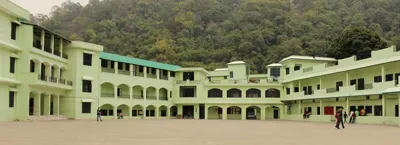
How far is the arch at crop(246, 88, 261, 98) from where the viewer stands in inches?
2098

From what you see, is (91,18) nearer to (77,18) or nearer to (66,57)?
(77,18)

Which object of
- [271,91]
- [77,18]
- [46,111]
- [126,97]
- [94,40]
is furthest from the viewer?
[77,18]

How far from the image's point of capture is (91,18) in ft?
316

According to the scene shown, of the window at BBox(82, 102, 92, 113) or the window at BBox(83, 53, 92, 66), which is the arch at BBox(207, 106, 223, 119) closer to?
the window at BBox(82, 102, 92, 113)

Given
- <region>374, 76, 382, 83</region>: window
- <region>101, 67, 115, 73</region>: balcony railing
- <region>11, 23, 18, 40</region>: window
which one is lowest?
<region>374, 76, 382, 83</region>: window

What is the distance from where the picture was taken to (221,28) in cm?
8694

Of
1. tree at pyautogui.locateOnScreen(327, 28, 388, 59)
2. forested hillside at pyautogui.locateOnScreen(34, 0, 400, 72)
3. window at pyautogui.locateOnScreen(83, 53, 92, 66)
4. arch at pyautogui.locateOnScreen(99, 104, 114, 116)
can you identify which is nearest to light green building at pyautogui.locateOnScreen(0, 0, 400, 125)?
window at pyautogui.locateOnScreen(83, 53, 92, 66)

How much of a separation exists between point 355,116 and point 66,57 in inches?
1029

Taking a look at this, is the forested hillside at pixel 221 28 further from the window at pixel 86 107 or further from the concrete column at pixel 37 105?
the concrete column at pixel 37 105

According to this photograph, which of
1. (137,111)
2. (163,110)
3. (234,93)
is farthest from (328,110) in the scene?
(137,111)

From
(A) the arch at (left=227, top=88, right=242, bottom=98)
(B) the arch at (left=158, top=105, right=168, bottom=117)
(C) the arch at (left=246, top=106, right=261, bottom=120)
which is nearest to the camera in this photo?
(A) the arch at (left=227, top=88, right=242, bottom=98)

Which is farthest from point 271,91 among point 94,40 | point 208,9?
point 208,9

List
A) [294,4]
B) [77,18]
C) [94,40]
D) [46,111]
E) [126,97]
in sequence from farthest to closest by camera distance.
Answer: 1. [294,4]
2. [77,18]
3. [94,40]
4. [126,97]
5. [46,111]

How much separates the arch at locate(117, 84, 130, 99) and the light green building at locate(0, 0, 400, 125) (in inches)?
4.7
